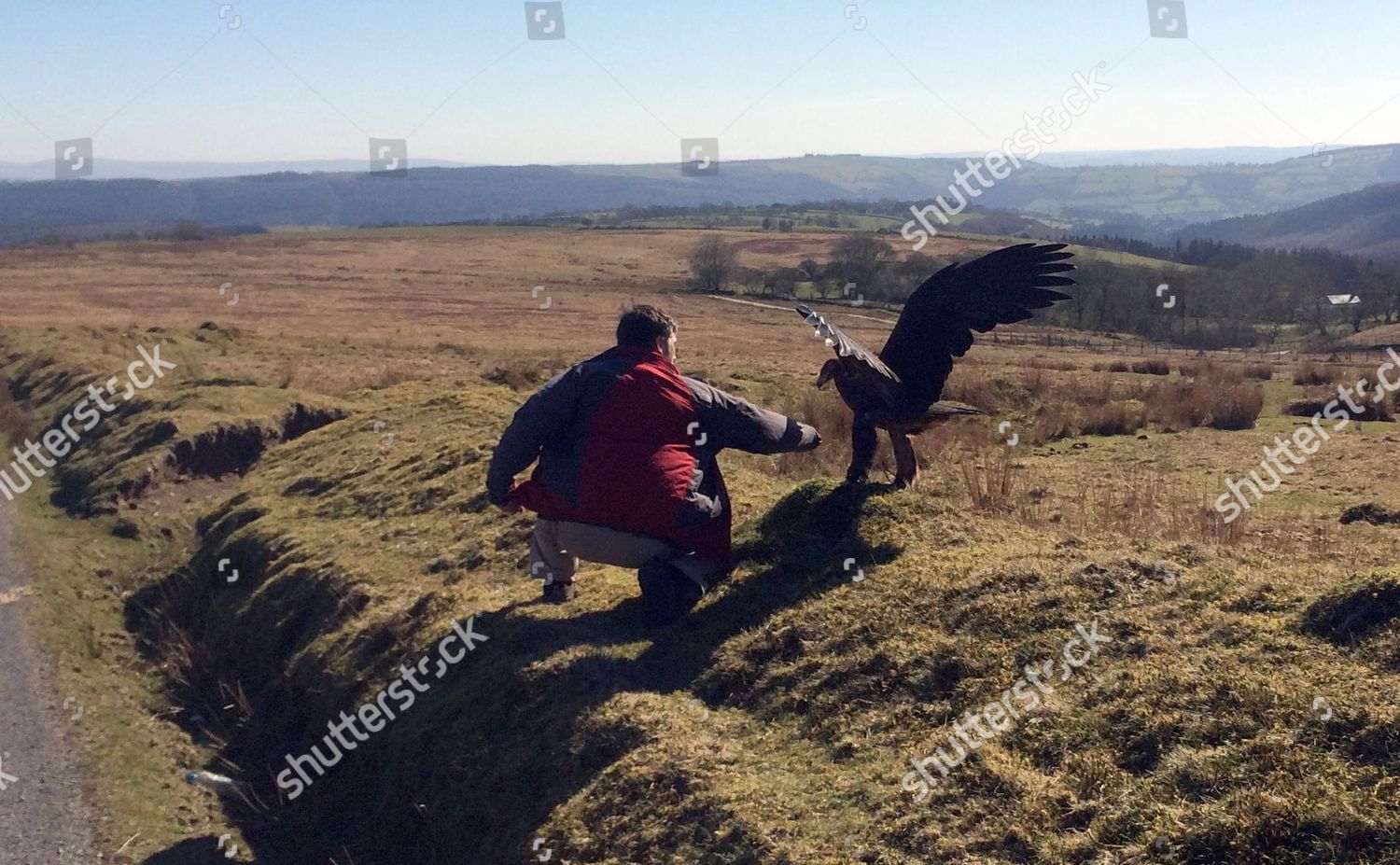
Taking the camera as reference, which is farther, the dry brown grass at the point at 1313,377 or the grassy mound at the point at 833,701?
the dry brown grass at the point at 1313,377

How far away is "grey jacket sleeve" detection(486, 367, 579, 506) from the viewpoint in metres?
6.43

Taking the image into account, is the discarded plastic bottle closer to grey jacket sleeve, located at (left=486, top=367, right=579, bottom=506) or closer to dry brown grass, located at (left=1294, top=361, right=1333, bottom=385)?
grey jacket sleeve, located at (left=486, top=367, right=579, bottom=506)

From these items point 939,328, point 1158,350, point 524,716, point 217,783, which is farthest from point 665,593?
point 1158,350

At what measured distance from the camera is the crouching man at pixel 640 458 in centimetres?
644

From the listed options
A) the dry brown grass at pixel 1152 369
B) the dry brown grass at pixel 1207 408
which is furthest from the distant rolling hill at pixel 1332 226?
the dry brown grass at pixel 1207 408

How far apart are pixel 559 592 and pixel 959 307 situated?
11.1 ft

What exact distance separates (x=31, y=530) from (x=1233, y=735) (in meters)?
14.3

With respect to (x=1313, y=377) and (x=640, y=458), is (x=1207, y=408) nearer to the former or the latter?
(x=1313, y=377)

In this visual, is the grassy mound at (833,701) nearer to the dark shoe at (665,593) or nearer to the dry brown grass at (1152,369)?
the dark shoe at (665,593)

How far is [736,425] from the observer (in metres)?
6.65

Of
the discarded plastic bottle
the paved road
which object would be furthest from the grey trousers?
the paved road

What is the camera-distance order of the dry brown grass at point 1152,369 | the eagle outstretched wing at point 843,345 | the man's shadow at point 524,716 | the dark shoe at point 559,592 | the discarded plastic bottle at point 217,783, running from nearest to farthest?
the man's shadow at point 524,716 → the eagle outstretched wing at point 843,345 → the dark shoe at point 559,592 → the discarded plastic bottle at point 217,783 → the dry brown grass at point 1152,369

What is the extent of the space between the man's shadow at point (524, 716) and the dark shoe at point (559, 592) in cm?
23

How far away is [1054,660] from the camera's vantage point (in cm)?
502
